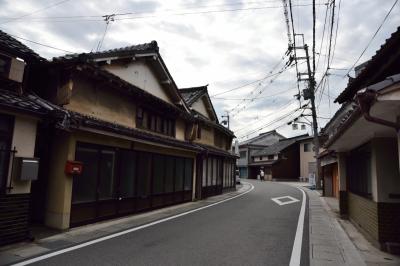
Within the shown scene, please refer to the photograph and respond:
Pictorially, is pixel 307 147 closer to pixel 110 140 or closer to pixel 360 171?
pixel 360 171

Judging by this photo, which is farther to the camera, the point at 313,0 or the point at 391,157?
the point at 313,0

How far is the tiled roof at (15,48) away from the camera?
8555mm

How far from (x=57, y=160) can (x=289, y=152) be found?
49.1 meters

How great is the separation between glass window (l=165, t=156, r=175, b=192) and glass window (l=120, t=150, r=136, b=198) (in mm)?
3197

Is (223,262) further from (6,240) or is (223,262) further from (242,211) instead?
(242,211)

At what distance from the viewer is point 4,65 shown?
27.6ft

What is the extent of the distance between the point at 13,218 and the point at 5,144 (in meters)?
1.83

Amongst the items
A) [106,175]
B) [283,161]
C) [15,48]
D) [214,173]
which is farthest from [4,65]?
[283,161]

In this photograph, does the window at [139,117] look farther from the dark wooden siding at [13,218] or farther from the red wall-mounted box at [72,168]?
the dark wooden siding at [13,218]

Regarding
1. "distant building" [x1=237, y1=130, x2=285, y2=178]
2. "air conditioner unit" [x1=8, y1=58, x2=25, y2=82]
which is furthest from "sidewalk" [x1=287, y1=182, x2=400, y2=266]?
"distant building" [x1=237, y1=130, x2=285, y2=178]

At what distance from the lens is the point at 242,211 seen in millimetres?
15344

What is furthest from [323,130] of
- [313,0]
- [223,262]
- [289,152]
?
[223,262]

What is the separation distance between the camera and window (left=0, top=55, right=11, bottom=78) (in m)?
8.35

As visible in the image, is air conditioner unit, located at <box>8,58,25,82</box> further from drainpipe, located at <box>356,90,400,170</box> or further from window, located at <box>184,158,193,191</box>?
window, located at <box>184,158,193,191</box>
